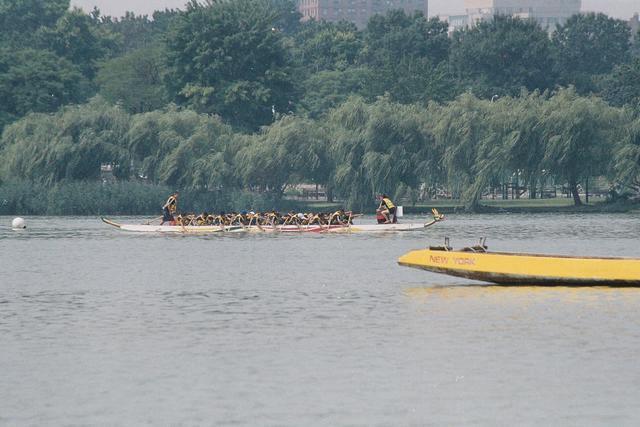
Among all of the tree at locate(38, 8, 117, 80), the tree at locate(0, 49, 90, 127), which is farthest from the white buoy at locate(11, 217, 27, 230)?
the tree at locate(38, 8, 117, 80)

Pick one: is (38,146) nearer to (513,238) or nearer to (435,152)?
(435,152)

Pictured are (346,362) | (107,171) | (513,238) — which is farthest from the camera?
(107,171)

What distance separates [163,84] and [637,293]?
339 ft

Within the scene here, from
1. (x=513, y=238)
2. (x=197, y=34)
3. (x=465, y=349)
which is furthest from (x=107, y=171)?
(x=465, y=349)

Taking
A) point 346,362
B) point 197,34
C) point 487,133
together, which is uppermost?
point 197,34

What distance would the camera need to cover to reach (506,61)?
6339 inches

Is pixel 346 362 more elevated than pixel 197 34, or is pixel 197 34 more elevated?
pixel 197 34

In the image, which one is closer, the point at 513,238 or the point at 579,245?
the point at 579,245

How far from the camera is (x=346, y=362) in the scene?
28.6 meters

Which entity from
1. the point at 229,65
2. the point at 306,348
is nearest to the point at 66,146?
the point at 229,65

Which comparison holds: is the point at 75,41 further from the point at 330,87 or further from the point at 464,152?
the point at 464,152

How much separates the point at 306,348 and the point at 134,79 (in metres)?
122

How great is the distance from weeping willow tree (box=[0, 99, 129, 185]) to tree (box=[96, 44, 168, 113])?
34.9 metres

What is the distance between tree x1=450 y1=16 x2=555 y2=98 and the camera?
156750 mm
